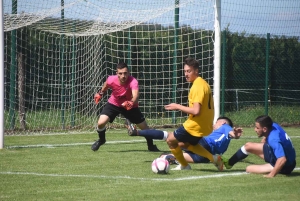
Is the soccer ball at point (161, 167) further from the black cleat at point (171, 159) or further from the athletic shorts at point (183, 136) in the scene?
the black cleat at point (171, 159)

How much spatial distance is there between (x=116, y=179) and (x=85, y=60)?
1109 cm

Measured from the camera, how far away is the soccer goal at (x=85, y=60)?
1958cm

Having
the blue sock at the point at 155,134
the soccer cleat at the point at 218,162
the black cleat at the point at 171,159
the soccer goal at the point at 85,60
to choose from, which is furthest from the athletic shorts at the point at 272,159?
the soccer goal at the point at 85,60

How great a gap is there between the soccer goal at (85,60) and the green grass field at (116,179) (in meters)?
5.18

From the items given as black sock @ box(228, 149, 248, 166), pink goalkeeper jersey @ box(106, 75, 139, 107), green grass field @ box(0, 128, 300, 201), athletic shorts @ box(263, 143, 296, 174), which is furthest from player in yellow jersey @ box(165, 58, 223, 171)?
pink goalkeeper jersey @ box(106, 75, 139, 107)

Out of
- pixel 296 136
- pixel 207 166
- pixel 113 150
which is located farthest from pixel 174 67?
pixel 207 166

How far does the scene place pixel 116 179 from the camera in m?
10.0

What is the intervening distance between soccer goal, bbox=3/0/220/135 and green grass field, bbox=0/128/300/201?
5179 millimetres

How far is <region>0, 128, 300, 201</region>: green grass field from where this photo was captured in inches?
335

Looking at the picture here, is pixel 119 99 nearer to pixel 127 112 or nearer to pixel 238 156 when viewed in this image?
pixel 127 112

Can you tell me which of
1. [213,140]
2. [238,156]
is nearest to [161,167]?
[238,156]

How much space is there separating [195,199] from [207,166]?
3660mm

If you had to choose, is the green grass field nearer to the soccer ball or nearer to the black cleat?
the soccer ball

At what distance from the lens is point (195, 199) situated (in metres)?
8.12
